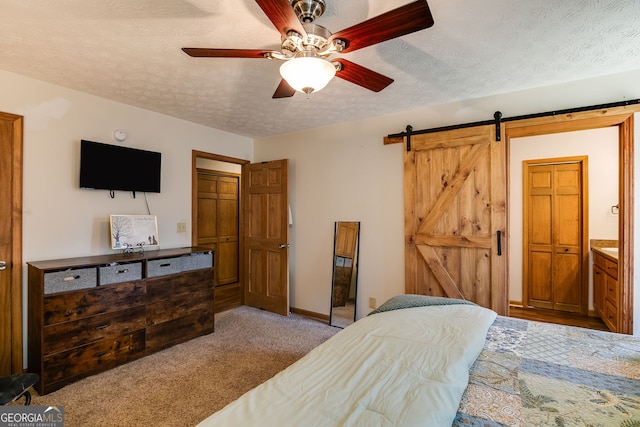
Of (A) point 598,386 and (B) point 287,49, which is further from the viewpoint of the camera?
(B) point 287,49

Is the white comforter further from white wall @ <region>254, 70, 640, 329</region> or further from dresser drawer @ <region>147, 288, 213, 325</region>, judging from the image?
dresser drawer @ <region>147, 288, 213, 325</region>

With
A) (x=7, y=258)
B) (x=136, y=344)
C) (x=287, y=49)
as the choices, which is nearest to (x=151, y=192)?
(x=7, y=258)

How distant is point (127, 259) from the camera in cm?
273

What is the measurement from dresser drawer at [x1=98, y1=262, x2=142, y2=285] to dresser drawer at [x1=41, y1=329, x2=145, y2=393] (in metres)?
0.50

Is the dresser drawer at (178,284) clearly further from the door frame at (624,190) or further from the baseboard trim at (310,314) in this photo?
the door frame at (624,190)

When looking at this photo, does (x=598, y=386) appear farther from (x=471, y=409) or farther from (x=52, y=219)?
(x=52, y=219)

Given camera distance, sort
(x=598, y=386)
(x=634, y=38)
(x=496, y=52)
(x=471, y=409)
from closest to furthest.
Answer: (x=471, y=409)
(x=598, y=386)
(x=634, y=38)
(x=496, y=52)

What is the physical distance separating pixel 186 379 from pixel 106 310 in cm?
90

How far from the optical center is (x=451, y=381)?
113 cm

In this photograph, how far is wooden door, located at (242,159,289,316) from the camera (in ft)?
13.3

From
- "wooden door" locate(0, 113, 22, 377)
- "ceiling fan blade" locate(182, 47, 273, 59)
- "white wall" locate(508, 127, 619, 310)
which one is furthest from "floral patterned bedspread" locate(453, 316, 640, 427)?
"wooden door" locate(0, 113, 22, 377)

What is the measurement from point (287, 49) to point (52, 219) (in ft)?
8.48

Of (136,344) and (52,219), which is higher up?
(52,219)
